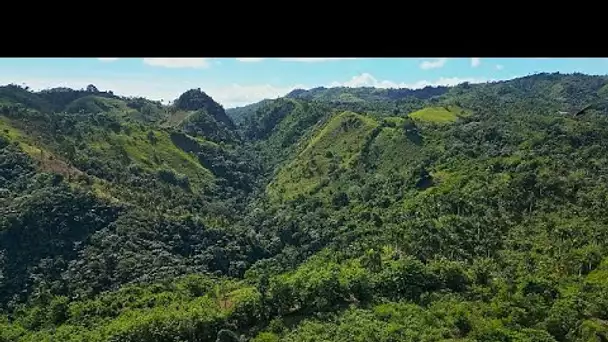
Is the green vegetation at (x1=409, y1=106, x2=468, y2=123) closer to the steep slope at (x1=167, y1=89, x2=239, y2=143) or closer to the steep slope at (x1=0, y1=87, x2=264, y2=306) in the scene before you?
the steep slope at (x1=0, y1=87, x2=264, y2=306)

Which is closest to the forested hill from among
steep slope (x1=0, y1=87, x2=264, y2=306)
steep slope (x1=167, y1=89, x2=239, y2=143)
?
steep slope (x1=0, y1=87, x2=264, y2=306)

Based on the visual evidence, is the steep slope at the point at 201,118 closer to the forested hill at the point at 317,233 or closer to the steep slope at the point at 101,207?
the forested hill at the point at 317,233

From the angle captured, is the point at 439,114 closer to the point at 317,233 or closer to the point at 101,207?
the point at 317,233

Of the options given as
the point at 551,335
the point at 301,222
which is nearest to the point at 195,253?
the point at 301,222

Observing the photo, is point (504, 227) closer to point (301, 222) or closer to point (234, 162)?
point (301, 222)

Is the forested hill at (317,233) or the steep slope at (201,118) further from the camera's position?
the steep slope at (201,118)

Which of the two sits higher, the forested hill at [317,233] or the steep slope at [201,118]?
the steep slope at [201,118]

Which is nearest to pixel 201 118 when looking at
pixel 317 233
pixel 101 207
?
pixel 101 207

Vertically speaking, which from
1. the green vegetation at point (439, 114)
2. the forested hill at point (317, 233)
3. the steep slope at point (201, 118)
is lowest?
the forested hill at point (317, 233)

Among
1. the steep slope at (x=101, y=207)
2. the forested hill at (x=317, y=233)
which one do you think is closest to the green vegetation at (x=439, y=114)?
the forested hill at (x=317, y=233)
